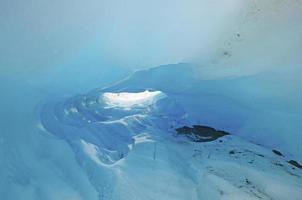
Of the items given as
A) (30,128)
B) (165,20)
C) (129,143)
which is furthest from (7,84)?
(165,20)

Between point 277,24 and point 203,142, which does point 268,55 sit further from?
point 203,142

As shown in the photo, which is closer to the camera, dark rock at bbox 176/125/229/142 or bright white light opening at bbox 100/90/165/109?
dark rock at bbox 176/125/229/142

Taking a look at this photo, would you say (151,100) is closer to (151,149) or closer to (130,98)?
(130,98)

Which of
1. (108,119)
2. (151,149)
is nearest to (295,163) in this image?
(151,149)

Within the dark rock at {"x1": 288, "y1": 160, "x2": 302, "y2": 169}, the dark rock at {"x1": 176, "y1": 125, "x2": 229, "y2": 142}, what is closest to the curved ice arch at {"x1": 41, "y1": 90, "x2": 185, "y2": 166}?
the dark rock at {"x1": 176, "y1": 125, "x2": 229, "y2": 142}

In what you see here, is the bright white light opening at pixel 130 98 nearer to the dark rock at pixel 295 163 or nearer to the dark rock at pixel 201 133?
the dark rock at pixel 201 133

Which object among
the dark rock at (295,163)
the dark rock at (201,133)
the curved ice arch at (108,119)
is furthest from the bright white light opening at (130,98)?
the dark rock at (295,163)

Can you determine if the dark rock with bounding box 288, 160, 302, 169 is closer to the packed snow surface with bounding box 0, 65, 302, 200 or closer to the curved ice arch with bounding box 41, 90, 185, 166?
the packed snow surface with bounding box 0, 65, 302, 200
